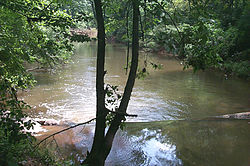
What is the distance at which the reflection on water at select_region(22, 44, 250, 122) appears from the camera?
36.9 feet

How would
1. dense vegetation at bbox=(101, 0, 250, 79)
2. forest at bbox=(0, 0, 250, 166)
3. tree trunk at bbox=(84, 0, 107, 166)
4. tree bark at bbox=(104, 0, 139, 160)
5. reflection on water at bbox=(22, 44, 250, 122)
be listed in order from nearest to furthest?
1. dense vegetation at bbox=(101, 0, 250, 79)
2. forest at bbox=(0, 0, 250, 166)
3. tree trunk at bbox=(84, 0, 107, 166)
4. tree bark at bbox=(104, 0, 139, 160)
5. reflection on water at bbox=(22, 44, 250, 122)

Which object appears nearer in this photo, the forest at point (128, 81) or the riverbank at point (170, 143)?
the forest at point (128, 81)

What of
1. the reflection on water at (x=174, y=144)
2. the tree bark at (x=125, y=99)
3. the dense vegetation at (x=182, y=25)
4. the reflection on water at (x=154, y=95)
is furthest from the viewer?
the reflection on water at (x=154, y=95)

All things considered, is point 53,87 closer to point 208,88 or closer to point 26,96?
point 26,96

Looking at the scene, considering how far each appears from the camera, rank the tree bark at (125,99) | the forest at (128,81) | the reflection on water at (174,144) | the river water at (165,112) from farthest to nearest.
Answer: the river water at (165,112)
the reflection on water at (174,144)
the tree bark at (125,99)
the forest at (128,81)

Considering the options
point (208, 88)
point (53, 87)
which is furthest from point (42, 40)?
point (208, 88)

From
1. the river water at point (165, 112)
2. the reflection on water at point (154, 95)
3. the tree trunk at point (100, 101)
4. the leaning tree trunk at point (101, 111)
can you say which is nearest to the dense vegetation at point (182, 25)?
the leaning tree trunk at point (101, 111)

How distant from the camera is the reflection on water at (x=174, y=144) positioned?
21.1 ft

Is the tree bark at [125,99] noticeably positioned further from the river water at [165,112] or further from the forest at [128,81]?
the river water at [165,112]

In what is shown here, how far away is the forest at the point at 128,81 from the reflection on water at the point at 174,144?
5 cm

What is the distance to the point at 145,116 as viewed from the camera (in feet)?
35.4

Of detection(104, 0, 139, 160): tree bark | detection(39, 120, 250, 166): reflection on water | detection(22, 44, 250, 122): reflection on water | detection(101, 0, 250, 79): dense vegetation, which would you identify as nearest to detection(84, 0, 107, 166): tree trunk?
detection(104, 0, 139, 160): tree bark

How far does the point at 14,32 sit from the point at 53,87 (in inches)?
411

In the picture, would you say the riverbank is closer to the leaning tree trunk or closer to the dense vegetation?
the leaning tree trunk
